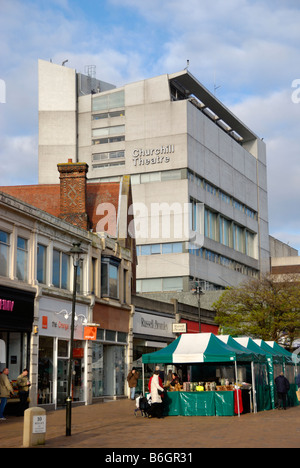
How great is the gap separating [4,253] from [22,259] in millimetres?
1523

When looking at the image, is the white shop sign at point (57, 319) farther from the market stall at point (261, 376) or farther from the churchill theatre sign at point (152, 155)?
the churchill theatre sign at point (152, 155)

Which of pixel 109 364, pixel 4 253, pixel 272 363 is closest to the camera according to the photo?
pixel 4 253

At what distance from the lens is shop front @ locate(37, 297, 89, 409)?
29.8 meters

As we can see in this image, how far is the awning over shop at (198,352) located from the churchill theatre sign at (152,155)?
55.7 meters

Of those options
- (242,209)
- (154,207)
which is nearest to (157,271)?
(154,207)

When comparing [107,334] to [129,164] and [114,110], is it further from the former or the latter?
[114,110]

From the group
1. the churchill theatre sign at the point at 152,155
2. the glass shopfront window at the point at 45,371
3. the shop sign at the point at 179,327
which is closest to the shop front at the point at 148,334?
the shop sign at the point at 179,327

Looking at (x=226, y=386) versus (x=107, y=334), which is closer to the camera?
(x=226, y=386)

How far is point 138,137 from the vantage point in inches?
3388

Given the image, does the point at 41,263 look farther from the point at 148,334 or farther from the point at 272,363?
the point at 148,334

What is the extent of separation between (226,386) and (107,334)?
12.0m

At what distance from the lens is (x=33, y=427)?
1598cm

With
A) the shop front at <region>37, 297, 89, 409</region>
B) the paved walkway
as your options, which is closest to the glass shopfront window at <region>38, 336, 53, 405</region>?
the shop front at <region>37, 297, 89, 409</region>

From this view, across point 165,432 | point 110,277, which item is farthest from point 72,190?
point 165,432
